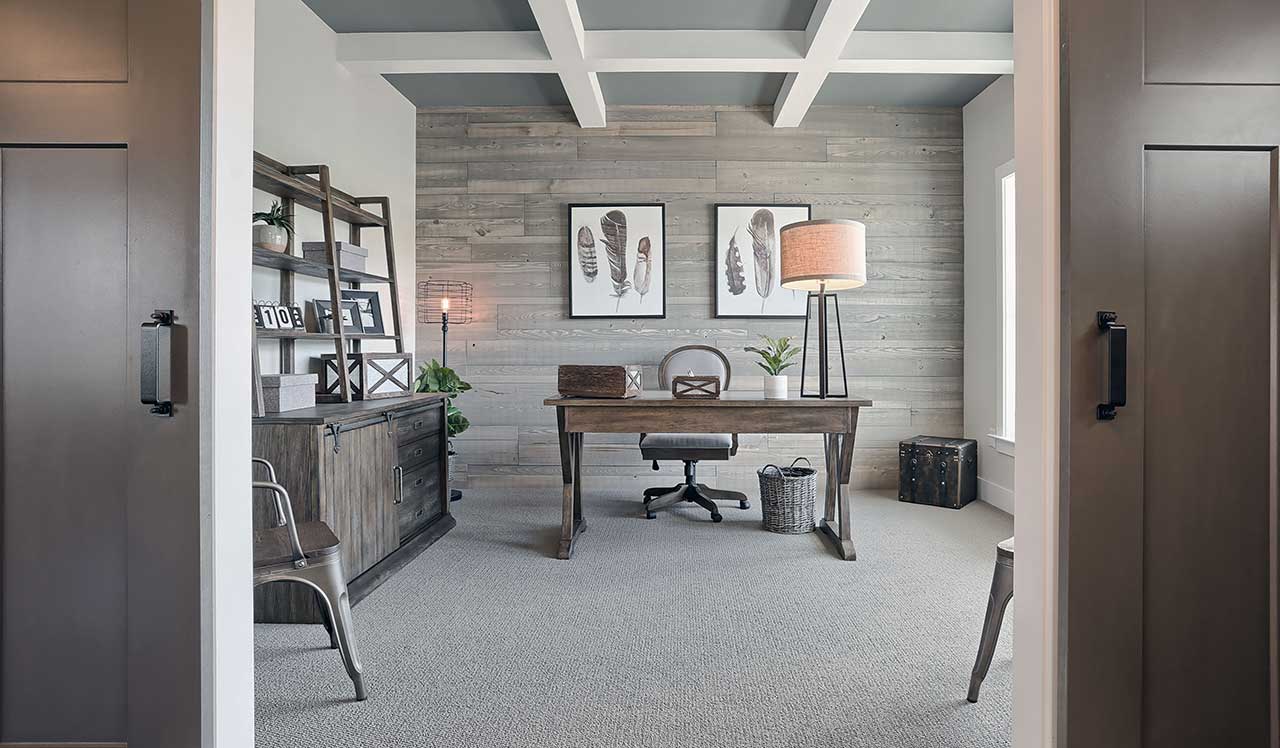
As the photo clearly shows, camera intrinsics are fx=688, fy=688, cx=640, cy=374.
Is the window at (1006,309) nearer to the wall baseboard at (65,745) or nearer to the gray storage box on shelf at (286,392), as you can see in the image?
the gray storage box on shelf at (286,392)

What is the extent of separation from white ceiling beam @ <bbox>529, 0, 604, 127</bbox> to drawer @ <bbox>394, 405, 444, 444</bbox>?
6.57 feet

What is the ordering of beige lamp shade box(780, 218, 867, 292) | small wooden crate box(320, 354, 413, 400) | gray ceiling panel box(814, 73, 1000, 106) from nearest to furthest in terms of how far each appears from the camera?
beige lamp shade box(780, 218, 867, 292), small wooden crate box(320, 354, 413, 400), gray ceiling panel box(814, 73, 1000, 106)

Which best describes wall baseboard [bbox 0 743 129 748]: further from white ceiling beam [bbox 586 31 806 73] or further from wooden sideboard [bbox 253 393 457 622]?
white ceiling beam [bbox 586 31 806 73]

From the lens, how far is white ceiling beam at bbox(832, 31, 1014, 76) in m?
3.77

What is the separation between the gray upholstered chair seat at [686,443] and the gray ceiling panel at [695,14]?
2289 millimetres

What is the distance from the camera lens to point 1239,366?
125cm

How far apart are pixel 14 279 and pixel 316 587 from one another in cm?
104

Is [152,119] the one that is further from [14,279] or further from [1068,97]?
[1068,97]

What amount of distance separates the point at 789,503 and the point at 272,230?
2833mm

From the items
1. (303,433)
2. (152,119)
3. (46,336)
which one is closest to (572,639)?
Result: (303,433)

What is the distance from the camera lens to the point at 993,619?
74.0 inches

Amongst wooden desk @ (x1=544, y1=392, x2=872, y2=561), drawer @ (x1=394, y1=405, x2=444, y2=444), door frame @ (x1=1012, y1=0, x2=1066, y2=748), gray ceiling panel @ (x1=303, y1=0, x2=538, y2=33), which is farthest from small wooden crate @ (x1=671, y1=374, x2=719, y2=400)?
gray ceiling panel @ (x1=303, y1=0, x2=538, y2=33)

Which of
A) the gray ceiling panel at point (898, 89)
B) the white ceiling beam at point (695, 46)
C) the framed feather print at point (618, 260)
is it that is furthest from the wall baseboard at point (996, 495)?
the white ceiling beam at point (695, 46)

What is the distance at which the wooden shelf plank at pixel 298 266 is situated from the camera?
9.65 ft
